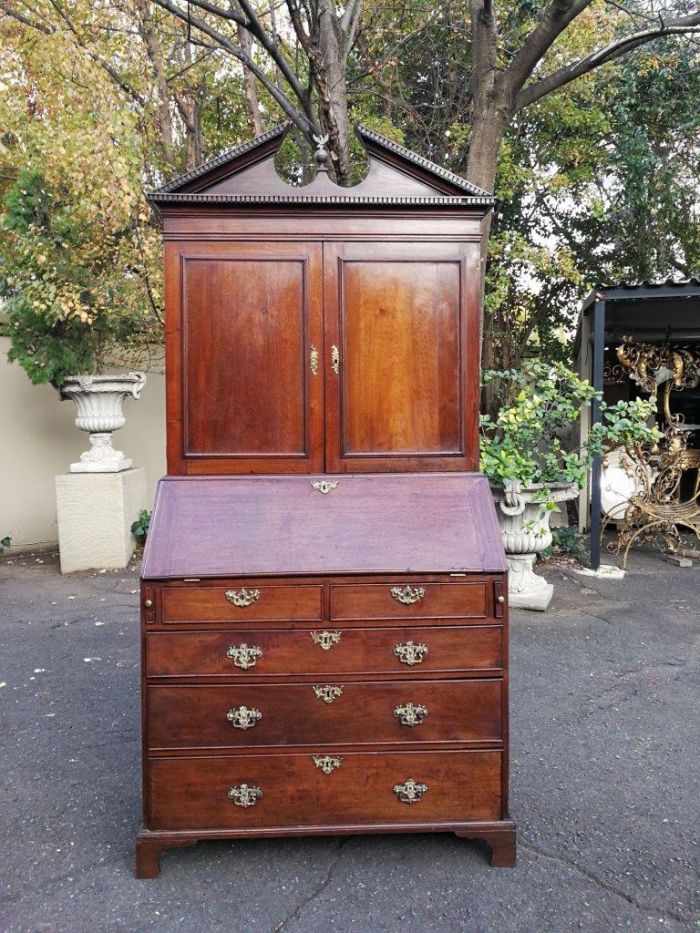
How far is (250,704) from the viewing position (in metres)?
2.20

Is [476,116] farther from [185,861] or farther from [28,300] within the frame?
[185,861]

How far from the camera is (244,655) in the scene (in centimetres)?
219

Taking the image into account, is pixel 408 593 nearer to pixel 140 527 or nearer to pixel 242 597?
pixel 242 597

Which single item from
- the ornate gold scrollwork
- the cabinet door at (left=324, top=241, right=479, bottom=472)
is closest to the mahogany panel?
the cabinet door at (left=324, top=241, right=479, bottom=472)

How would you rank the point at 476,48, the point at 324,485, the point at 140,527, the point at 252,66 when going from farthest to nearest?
1. the point at 140,527
2. the point at 476,48
3. the point at 252,66
4. the point at 324,485

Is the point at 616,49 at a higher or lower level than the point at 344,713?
higher

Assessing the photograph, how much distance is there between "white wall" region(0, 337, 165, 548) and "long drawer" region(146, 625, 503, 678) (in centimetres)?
575

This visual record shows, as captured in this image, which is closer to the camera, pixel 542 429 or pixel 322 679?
pixel 322 679

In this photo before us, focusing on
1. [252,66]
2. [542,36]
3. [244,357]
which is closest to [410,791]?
[244,357]

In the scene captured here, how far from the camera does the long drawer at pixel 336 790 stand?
2.20 metres

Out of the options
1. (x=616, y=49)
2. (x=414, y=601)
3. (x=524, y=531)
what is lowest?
(x=524, y=531)

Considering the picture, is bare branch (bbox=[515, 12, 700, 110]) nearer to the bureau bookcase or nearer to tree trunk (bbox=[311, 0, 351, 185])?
tree trunk (bbox=[311, 0, 351, 185])

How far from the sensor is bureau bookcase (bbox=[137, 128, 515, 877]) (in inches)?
85.9

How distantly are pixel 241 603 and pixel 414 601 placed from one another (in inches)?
22.2
